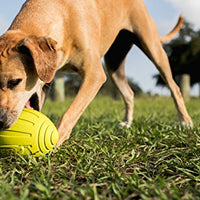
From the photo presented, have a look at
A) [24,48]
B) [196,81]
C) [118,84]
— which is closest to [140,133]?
[24,48]

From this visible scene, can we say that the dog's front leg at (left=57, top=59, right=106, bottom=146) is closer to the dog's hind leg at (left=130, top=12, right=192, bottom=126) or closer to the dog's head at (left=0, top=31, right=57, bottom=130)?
the dog's head at (left=0, top=31, right=57, bottom=130)

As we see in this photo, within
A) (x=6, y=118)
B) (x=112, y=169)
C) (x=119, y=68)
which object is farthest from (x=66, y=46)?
(x=119, y=68)

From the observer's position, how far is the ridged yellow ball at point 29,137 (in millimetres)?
2551

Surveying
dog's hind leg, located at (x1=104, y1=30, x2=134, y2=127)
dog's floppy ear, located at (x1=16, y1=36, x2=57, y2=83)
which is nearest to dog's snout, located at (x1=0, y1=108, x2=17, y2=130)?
dog's floppy ear, located at (x1=16, y1=36, x2=57, y2=83)

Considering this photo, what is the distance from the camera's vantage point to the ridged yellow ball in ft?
8.37

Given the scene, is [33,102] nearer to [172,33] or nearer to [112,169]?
[112,169]


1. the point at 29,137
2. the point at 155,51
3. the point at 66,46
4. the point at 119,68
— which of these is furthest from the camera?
the point at 119,68

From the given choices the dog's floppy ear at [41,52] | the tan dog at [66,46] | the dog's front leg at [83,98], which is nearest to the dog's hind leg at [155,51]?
Result: the tan dog at [66,46]

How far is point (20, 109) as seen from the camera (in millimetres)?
2773

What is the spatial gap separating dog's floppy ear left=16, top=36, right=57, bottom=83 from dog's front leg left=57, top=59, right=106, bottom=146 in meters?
0.50

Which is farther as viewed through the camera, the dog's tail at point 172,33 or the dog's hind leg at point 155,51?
the dog's tail at point 172,33

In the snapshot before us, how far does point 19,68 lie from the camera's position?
9.02ft

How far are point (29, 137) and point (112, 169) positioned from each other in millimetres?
741

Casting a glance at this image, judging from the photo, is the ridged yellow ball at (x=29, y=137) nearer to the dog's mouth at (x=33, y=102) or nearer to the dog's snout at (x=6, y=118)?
the dog's snout at (x=6, y=118)
